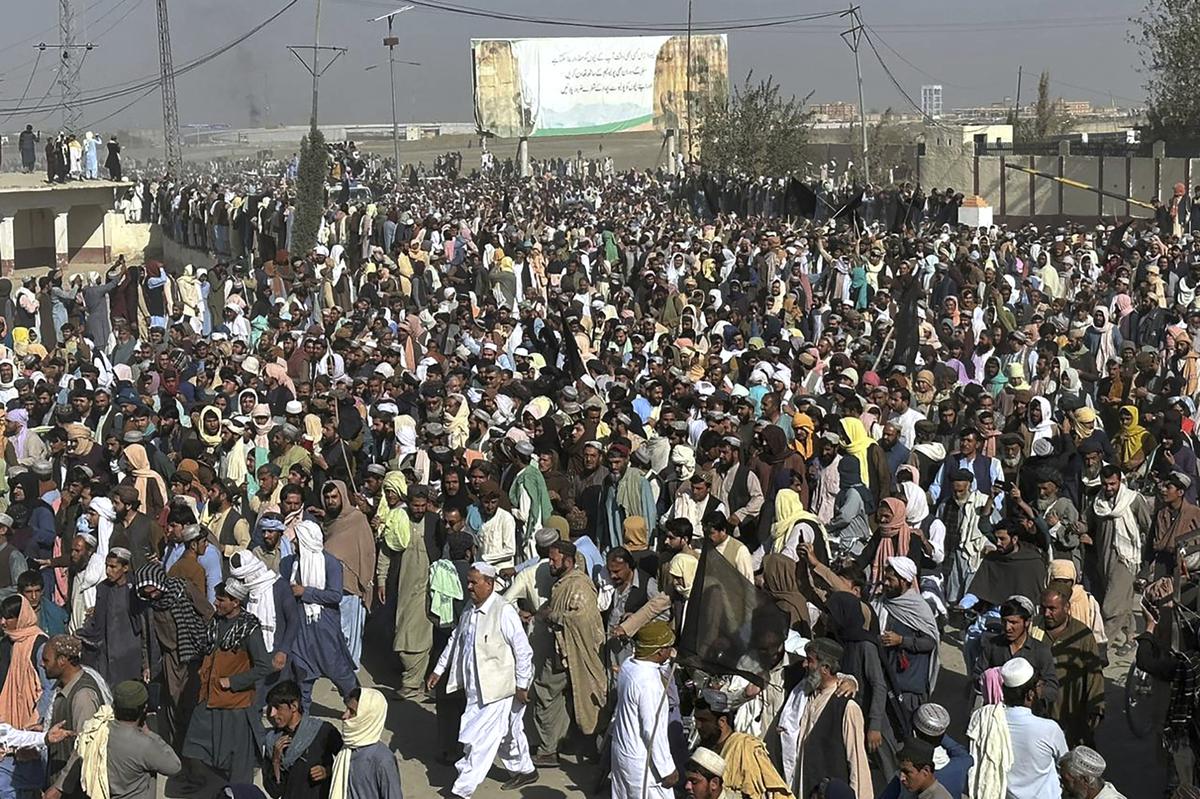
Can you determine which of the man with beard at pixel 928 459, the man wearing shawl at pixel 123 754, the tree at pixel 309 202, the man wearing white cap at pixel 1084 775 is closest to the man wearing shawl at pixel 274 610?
the man wearing shawl at pixel 123 754

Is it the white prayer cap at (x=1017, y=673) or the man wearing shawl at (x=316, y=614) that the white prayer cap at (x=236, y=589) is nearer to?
the man wearing shawl at (x=316, y=614)

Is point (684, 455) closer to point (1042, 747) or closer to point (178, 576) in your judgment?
point (178, 576)

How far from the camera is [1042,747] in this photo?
5277 mm

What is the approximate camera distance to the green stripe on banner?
56594 millimetres

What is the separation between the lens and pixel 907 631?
652cm

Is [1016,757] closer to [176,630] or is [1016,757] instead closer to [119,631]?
[176,630]

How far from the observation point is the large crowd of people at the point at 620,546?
5852 mm

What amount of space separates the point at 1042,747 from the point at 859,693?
3.29 ft

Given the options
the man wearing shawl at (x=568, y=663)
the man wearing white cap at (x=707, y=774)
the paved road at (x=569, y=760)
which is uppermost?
the man wearing white cap at (x=707, y=774)

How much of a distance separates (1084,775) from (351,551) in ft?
14.3

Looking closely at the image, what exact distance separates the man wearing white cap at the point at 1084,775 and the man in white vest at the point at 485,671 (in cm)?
272

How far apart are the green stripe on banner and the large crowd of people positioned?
137 feet

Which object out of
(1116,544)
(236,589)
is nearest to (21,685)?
(236,589)

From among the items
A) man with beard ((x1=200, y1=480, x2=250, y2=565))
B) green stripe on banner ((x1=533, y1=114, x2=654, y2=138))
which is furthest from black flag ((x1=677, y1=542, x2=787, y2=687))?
green stripe on banner ((x1=533, y1=114, x2=654, y2=138))
